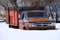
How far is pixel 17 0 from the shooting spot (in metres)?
31.4

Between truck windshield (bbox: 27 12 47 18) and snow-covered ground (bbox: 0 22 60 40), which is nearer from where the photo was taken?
snow-covered ground (bbox: 0 22 60 40)

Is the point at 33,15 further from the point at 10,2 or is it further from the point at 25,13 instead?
the point at 10,2

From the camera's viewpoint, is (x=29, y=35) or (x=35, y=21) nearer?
(x=29, y=35)

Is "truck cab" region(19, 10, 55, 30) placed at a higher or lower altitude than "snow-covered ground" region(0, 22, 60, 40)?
higher

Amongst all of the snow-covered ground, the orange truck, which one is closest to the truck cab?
the orange truck

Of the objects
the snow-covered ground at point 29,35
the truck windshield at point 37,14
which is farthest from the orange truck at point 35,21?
the snow-covered ground at point 29,35

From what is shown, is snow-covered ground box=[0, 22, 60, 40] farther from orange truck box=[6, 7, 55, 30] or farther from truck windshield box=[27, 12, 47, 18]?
truck windshield box=[27, 12, 47, 18]

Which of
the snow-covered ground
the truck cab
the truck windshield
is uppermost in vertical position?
the truck windshield

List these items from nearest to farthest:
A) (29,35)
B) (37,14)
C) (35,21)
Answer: (29,35)
(35,21)
(37,14)

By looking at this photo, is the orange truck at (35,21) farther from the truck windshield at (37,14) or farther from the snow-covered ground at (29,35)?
the snow-covered ground at (29,35)

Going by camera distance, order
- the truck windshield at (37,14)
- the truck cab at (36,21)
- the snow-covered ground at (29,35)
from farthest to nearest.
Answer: the truck windshield at (37,14) → the truck cab at (36,21) → the snow-covered ground at (29,35)

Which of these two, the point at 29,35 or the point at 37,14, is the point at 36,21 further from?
the point at 29,35

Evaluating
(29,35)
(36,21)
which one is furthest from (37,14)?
(29,35)

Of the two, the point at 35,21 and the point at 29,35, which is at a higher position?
the point at 35,21
